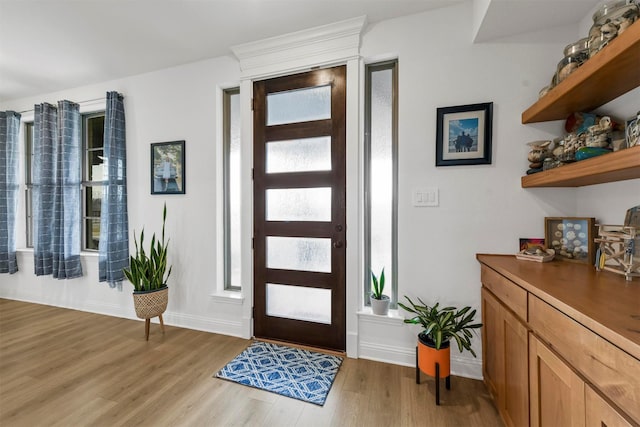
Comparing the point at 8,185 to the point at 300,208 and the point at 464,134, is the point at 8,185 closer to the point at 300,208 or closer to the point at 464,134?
the point at 300,208

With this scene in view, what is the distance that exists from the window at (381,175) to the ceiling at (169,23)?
0.46 m

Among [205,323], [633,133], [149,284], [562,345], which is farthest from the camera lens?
[205,323]

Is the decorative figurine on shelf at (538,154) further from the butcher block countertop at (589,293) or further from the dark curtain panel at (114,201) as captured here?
the dark curtain panel at (114,201)

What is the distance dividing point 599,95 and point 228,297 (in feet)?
9.42

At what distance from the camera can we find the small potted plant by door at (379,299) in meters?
2.04

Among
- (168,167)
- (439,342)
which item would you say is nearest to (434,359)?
(439,342)

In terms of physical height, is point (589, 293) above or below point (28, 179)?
below

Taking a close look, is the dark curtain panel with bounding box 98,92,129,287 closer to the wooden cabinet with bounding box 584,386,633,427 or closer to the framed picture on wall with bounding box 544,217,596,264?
the wooden cabinet with bounding box 584,386,633,427

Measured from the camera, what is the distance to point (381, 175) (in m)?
2.17

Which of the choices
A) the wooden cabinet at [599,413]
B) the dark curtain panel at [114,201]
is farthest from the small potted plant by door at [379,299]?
the dark curtain panel at [114,201]

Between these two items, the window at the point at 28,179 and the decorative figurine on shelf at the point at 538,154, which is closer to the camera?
the decorative figurine on shelf at the point at 538,154

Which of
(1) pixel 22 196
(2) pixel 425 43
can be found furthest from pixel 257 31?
(1) pixel 22 196

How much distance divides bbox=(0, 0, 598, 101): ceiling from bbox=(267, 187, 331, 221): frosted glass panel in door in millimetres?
1291

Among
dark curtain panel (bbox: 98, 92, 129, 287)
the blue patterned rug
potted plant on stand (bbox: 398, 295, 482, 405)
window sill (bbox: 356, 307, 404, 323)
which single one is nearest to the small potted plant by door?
window sill (bbox: 356, 307, 404, 323)
